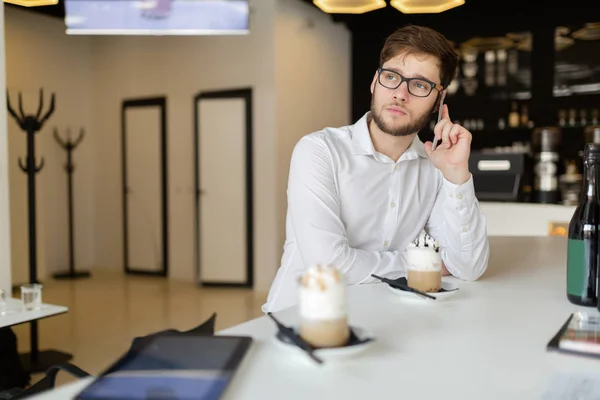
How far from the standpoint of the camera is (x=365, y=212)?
1877 millimetres

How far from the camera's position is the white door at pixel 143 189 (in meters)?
7.00

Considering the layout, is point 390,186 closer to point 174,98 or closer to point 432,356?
point 432,356

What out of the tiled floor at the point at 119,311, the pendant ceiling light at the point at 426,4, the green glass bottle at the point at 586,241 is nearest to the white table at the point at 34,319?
the tiled floor at the point at 119,311

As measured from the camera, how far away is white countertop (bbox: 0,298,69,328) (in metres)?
2.42

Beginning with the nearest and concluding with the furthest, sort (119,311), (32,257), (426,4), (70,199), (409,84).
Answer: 1. (409,84)
2. (32,257)
3. (426,4)
4. (119,311)
5. (70,199)

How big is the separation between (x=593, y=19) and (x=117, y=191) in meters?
5.70

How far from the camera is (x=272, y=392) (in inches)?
32.3

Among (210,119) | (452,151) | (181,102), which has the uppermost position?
(181,102)

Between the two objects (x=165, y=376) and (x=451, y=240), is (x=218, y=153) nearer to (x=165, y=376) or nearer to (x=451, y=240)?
(x=451, y=240)

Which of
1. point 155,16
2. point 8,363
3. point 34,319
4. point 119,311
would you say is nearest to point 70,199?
point 119,311

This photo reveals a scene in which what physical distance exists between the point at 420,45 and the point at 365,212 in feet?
1.75

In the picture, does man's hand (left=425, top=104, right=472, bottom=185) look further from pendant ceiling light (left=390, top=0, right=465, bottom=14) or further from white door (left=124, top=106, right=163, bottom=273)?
white door (left=124, top=106, right=163, bottom=273)

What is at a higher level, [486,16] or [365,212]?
[486,16]

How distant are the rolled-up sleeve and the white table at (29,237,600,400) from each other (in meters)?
0.15
